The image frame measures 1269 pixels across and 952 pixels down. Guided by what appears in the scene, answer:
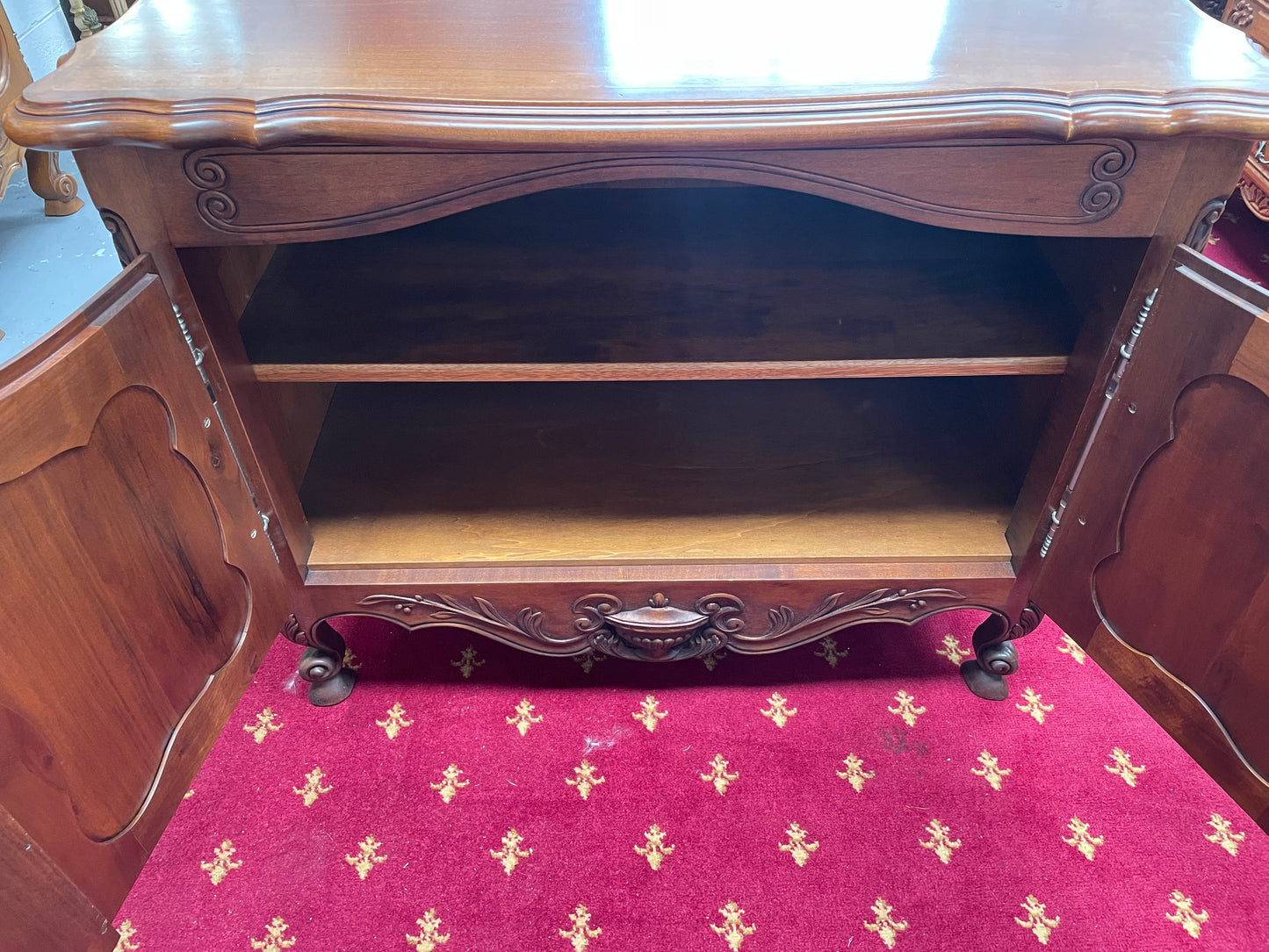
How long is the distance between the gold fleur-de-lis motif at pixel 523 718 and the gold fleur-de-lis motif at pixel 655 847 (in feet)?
0.54

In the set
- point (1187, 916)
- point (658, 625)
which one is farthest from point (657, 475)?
point (1187, 916)

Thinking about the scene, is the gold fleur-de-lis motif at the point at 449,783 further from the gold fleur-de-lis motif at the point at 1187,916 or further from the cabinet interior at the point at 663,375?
the gold fleur-de-lis motif at the point at 1187,916

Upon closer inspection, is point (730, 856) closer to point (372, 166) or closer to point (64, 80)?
point (372, 166)

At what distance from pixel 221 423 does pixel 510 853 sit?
45 cm

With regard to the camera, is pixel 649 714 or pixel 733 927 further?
pixel 649 714

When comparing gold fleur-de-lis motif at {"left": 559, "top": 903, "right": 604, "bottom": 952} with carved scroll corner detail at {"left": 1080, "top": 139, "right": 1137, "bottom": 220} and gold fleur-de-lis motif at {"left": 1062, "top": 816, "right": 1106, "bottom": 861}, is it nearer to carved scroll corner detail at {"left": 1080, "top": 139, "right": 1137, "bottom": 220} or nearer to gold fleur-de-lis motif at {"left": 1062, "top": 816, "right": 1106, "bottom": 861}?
gold fleur-de-lis motif at {"left": 1062, "top": 816, "right": 1106, "bottom": 861}

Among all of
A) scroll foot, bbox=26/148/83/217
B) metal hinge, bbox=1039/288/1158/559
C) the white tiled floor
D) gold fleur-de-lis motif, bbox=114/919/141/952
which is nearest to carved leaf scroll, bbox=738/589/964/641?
metal hinge, bbox=1039/288/1158/559

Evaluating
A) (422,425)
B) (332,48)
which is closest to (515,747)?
(422,425)

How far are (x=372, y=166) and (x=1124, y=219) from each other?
19.7 inches

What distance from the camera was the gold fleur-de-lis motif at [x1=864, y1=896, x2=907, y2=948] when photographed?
0.73 m

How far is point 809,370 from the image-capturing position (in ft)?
2.22

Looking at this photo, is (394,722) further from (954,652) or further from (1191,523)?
(1191,523)

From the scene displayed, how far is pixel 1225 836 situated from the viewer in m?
0.79

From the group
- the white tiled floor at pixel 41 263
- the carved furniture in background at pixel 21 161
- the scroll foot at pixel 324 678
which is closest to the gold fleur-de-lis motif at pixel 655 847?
the scroll foot at pixel 324 678
